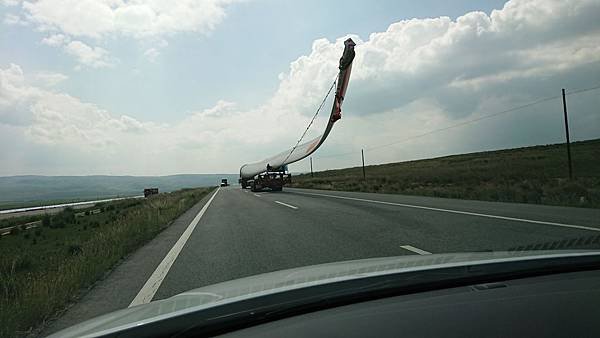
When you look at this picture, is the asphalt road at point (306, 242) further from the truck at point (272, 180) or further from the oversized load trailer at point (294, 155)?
the truck at point (272, 180)

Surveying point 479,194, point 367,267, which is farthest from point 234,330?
point 479,194

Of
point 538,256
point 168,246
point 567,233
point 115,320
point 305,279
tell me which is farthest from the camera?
point 168,246

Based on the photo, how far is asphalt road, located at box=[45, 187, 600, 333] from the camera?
6082mm

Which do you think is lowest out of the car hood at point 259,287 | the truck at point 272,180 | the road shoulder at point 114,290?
the road shoulder at point 114,290

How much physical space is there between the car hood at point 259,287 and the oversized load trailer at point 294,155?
94.6ft

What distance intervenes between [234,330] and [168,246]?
7.87 m

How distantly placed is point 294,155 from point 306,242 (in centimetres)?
3204

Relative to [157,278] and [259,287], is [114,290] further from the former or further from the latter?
[259,287]

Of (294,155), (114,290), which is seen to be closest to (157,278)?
(114,290)

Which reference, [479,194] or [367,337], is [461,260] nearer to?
[367,337]

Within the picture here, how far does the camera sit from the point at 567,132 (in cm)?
2912

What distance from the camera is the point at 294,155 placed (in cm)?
4094

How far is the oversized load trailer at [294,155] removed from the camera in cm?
3163

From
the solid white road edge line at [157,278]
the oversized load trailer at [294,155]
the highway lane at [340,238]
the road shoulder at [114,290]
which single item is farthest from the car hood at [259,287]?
the oversized load trailer at [294,155]
